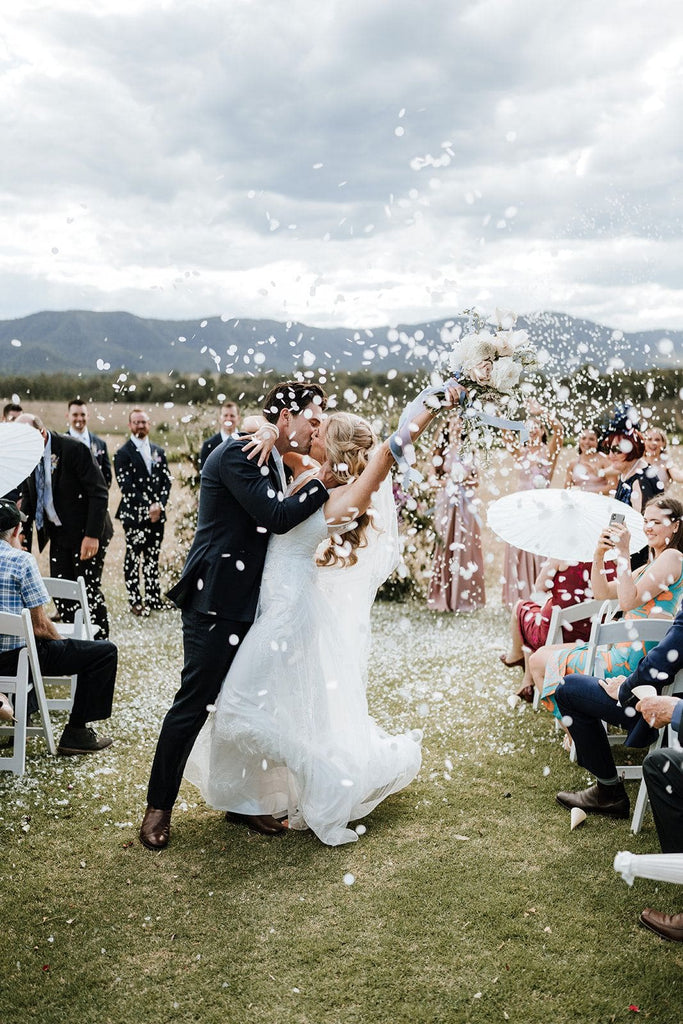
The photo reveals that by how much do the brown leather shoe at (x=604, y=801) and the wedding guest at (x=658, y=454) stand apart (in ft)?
13.0

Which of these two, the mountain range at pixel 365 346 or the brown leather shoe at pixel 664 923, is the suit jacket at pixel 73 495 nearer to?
the mountain range at pixel 365 346

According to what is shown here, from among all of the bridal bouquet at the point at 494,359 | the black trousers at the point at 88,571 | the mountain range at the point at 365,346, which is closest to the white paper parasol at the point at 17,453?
the mountain range at the point at 365,346

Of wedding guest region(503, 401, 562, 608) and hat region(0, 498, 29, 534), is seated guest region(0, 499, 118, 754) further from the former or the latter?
wedding guest region(503, 401, 562, 608)

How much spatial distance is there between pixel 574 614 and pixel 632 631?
1.23 metres

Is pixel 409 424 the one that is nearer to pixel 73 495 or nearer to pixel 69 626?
pixel 69 626

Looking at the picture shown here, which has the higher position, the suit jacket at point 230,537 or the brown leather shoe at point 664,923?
the suit jacket at point 230,537

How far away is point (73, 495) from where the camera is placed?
7.59 metres

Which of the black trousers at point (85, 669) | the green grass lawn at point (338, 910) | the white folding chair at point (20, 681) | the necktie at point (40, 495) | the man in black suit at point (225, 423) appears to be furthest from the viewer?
the man in black suit at point (225, 423)

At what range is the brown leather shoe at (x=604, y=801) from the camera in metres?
4.48

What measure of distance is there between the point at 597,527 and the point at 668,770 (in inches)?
77.3

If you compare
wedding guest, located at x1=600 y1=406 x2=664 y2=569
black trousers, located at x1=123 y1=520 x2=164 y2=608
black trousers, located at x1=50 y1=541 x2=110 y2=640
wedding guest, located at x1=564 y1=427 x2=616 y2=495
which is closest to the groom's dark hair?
black trousers, located at x1=50 y1=541 x2=110 y2=640

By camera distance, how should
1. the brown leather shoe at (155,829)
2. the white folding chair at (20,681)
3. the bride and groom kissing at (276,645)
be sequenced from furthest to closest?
the white folding chair at (20,681) → the brown leather shoe at (155,829) → the bride and groom kissing at (276,645)

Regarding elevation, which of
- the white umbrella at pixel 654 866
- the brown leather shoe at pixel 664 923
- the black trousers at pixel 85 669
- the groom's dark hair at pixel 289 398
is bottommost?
the brown leather shoe at pixel 664 923

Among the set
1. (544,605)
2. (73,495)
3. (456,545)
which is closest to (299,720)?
(544,605)
